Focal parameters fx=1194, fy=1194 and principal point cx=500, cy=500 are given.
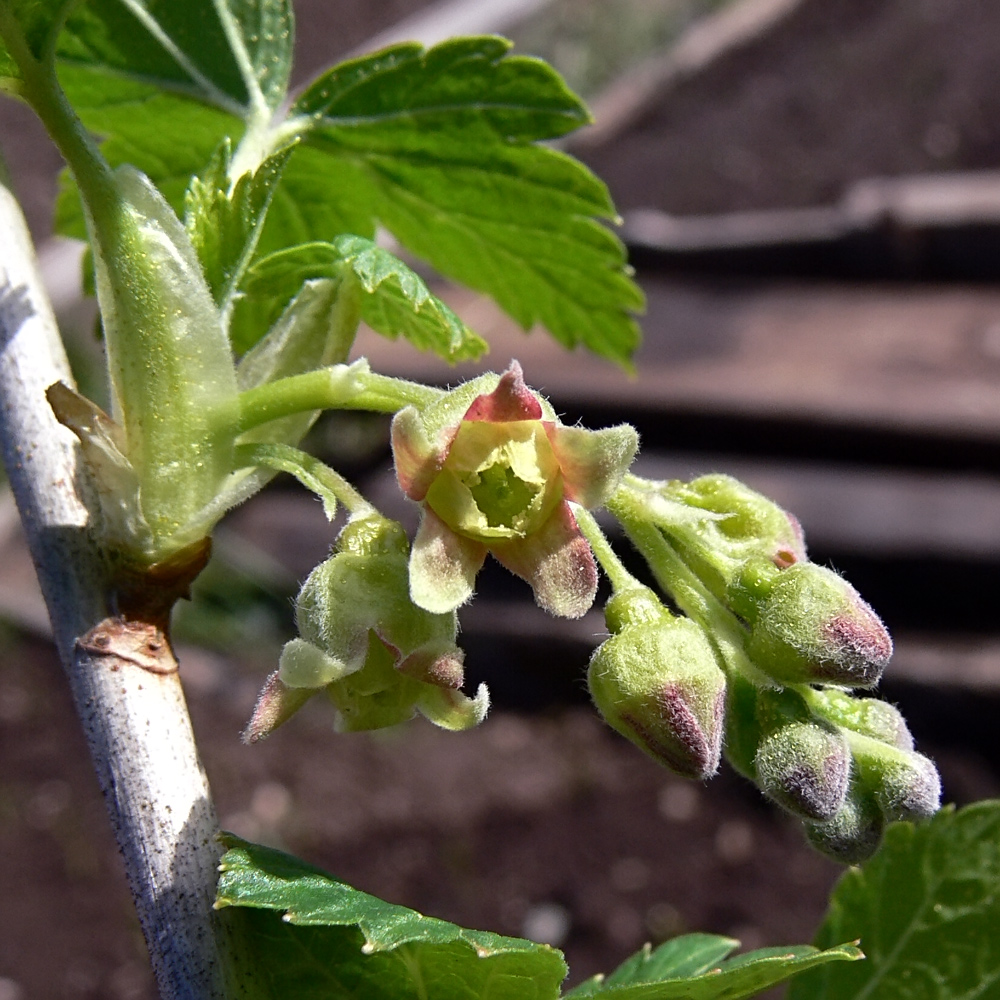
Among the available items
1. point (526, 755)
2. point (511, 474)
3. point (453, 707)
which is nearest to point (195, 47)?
point (511, 474)

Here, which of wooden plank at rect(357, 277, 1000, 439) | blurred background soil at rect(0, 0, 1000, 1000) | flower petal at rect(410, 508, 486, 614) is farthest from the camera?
wooden plank at rect(357, 277, 1000, 439)

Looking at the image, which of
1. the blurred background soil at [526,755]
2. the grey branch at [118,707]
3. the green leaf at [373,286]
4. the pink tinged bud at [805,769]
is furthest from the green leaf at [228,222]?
the blurred background soil at [526,755]

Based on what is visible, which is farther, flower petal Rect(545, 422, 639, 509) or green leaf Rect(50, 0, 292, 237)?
green leaf Rect(50, 0, 292, 237)

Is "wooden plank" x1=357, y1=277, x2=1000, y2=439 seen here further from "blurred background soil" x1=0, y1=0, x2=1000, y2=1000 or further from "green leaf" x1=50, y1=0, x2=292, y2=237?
"green leaf" x1=50, y1=0, x2=292, y2=237

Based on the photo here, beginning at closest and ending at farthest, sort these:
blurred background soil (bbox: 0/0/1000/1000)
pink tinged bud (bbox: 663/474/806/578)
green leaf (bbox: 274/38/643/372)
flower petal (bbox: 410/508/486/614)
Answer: flower petal (bbox: 410/508/486/614) → pink tinged bud (bbox: 663/474/806/578) → green leaf (bbox: 274/38/643/372) → blurred background soil (bbox: 0/0/1000/1000)

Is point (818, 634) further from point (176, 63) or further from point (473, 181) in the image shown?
point (176, 63)

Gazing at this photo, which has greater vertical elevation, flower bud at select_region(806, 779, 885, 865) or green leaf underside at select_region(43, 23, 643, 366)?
green leaf underside at select_region(43, 23, 643, 366)

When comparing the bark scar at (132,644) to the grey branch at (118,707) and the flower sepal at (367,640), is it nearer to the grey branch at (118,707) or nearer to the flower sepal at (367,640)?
the grey branch at (118,707)

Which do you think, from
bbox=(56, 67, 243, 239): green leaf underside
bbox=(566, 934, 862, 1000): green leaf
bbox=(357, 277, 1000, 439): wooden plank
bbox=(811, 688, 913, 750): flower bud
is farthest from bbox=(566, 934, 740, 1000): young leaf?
bbox=(357, 277, 1000, 439): wooden plank
